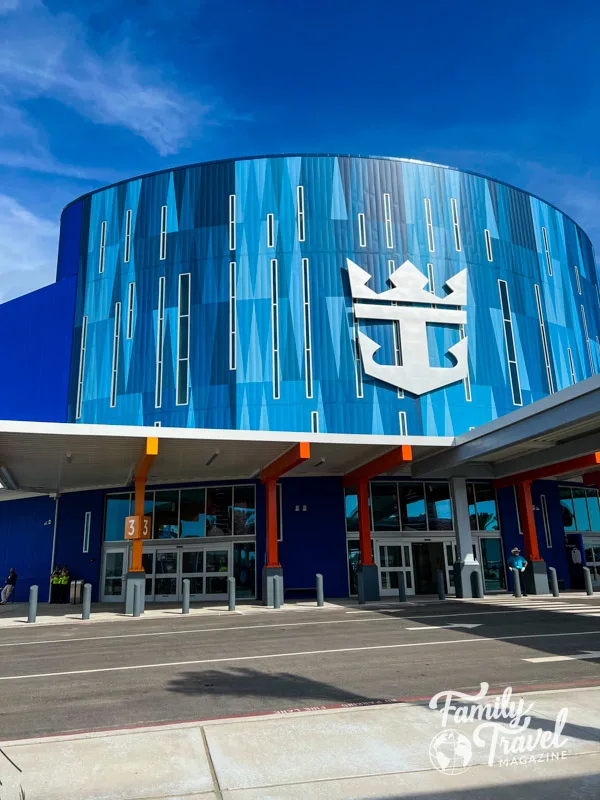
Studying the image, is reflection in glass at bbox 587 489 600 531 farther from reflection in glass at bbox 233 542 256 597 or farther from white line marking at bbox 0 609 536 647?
reflection in glass at bbox 233 542 256 597

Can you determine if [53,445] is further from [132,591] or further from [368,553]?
[368,553]

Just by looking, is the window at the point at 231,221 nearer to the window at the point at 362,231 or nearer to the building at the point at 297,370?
the building at the point at 297,370

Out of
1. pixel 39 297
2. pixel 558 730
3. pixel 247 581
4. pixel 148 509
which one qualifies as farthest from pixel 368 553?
pixel 39 297

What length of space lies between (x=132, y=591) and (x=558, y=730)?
54.6ft

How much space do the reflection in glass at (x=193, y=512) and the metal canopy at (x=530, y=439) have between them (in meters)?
9.15

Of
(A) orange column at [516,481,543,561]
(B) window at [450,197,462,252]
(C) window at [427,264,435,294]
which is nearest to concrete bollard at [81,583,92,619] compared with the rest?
(A) orange column at [516,481,543,561]

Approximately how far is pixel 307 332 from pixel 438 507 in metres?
9.64

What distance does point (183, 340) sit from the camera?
28.5 meters

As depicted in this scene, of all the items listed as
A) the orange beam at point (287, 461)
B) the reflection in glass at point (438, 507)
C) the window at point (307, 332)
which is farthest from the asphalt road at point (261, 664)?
the window at point (307, 332)

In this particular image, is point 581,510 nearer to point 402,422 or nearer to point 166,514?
point 402,422

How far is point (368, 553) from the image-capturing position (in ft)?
75.9

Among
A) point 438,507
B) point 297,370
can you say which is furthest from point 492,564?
point 297,370

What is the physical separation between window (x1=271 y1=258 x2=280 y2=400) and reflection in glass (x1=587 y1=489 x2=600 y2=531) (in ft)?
56.4
